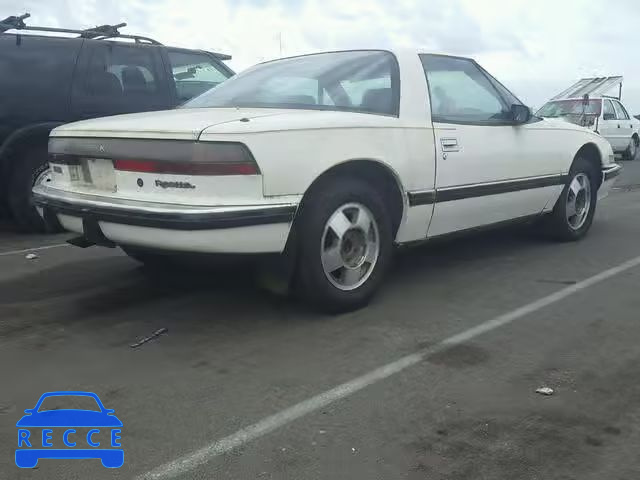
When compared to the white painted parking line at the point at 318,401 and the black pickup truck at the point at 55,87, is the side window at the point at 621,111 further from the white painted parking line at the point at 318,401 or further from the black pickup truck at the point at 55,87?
the white painted parking line at the point at 318,401

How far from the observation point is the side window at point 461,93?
4.46 m

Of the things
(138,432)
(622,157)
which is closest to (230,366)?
(138,432)

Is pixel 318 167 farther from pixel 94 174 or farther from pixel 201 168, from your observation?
pixel 94 174

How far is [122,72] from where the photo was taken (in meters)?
6.89

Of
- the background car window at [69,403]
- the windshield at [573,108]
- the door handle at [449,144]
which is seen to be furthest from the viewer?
the windshield at [573,108]

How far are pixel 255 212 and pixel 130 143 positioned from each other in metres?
0.75

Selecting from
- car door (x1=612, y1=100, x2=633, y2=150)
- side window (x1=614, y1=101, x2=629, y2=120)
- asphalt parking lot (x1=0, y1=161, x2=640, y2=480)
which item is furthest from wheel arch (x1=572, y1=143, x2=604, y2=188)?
side window (x1=614, y1=101, x2=629, y2=120)

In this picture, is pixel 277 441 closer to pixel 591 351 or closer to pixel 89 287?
pixel 591 351

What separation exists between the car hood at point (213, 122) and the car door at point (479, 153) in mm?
540

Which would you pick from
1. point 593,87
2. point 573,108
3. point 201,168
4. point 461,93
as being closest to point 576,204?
→ point 461,93

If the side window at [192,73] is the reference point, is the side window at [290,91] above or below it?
below

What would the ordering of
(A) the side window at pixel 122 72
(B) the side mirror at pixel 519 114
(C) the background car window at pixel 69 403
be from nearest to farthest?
1. (C) the background car window at pixel 69 403
2. (B) the side mirror at pixel 519 114
3. (A) the side window at pixel 122 72

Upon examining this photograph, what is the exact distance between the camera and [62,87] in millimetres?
6434

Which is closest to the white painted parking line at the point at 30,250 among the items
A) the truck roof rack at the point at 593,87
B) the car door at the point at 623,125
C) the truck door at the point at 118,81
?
the truck door at the point at 118,81
